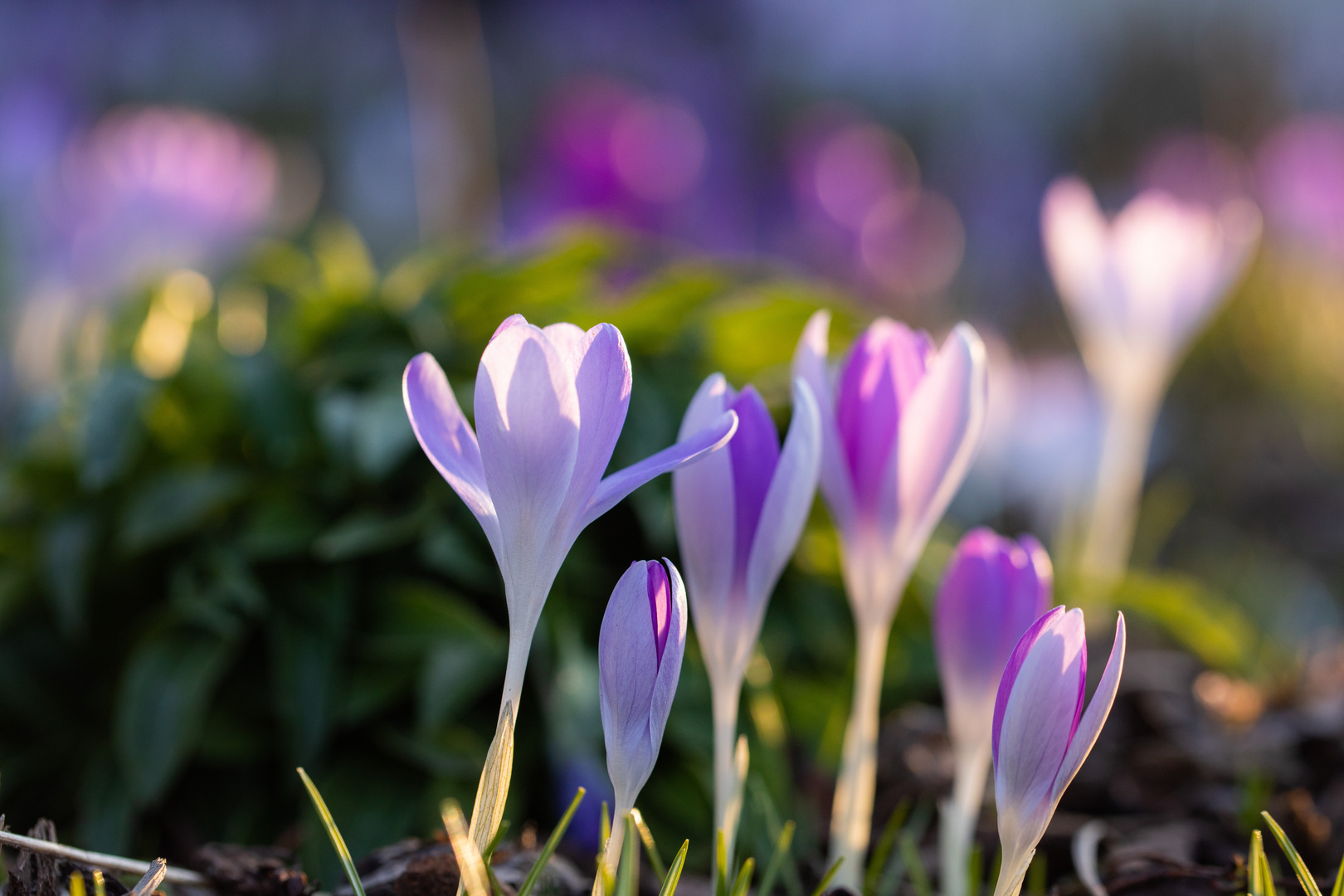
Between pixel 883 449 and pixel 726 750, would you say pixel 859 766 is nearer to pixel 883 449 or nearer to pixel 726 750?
pixel 726 750

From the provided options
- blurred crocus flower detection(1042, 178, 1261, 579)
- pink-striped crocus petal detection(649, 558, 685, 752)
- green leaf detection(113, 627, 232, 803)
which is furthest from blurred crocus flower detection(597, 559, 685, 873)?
blurred crocus flower detection(1042, 178, 1261, 579)

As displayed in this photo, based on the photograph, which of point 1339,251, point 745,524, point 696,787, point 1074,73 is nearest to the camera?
point 745,524

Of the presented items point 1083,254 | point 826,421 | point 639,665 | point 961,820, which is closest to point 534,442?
point 639,665

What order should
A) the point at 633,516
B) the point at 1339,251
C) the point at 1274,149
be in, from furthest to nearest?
the point at 1274,149, the point at 1339,251, the point at 633,516

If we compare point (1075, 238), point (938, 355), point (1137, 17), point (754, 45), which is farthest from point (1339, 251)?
point (754, 45)

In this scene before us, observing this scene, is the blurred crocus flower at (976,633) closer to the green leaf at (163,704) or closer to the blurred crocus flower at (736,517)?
the blurred crocus flower at (736,517)

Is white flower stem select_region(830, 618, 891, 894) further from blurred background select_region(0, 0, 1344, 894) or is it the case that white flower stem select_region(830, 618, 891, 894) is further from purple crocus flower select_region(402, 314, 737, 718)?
purple crocus flower select_region(402, 314, 737, 718)

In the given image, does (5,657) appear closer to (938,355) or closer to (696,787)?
(696,787)
